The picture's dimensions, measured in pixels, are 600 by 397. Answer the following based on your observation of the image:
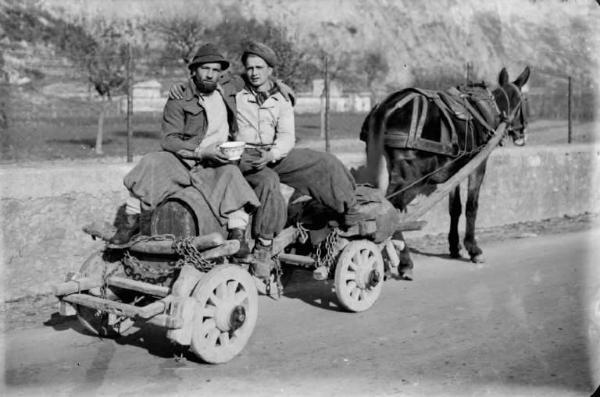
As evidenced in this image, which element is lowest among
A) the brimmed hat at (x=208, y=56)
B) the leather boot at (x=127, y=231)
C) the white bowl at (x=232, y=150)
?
the leather boot at (x=127, y=231)

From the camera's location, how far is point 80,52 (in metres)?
29.8

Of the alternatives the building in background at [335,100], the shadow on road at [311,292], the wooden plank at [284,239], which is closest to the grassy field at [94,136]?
the building in background at [335,100]

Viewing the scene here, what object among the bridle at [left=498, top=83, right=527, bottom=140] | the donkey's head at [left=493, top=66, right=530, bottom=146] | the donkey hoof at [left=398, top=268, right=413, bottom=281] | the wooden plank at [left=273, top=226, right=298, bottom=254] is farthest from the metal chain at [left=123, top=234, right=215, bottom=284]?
the donkey's head at [left=493, top=66, right=530, bottom=146]

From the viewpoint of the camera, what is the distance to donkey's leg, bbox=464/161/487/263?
8.44m

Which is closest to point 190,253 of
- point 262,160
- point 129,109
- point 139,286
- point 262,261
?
point 139,286

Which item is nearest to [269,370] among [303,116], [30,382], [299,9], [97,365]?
[97,365]

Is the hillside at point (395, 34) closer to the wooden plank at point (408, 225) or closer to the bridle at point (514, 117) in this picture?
the bridle at point (514, 117)

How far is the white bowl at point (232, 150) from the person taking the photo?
4.88 metres

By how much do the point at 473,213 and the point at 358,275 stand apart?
3.07 meters

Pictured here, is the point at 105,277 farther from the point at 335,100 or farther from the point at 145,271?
the point at 335,100

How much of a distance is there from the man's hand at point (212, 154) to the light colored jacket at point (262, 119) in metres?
0.54

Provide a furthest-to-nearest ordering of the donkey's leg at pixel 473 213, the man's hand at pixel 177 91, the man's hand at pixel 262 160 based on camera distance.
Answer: the donkey's leg at pixel 473 213
the man's hand at pixel 262 160
the man's hand at pixel 177 91

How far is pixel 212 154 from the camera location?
16.4 feet

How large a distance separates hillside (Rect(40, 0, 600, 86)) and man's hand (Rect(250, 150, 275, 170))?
168ft
